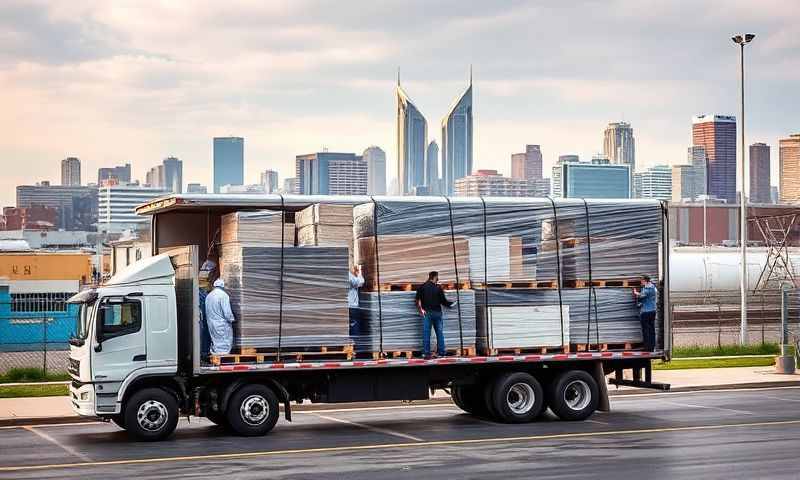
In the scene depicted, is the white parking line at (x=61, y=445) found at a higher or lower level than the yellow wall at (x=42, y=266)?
lower

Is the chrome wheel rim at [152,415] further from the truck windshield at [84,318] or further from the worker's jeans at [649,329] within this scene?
the worker's jeans at [649,329]

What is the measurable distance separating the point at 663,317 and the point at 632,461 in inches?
237

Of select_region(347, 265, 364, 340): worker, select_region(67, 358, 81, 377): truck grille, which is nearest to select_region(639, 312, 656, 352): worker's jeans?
select_region(347, 265, 364, 340): worker

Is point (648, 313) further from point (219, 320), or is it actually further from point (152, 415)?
point (152, 415)

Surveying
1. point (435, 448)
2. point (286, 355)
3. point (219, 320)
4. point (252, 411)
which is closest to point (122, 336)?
point (219, 320)

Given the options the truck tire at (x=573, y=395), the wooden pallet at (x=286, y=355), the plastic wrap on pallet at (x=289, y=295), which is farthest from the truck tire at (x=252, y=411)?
the truck tire at (x=573, y=395)

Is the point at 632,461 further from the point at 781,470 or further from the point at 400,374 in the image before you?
the point at 400,374

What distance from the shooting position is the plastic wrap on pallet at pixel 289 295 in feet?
62.8

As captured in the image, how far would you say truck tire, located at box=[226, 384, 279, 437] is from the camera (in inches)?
745

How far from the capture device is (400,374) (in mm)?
20234

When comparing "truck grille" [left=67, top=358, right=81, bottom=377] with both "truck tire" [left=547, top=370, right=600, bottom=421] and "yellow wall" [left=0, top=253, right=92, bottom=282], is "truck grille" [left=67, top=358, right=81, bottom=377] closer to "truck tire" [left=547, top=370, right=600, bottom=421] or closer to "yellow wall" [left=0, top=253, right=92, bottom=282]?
"truck tire" [left=547, top=370, right=600, bottom=421]

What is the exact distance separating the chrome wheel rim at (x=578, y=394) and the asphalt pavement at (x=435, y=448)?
391 millimetres

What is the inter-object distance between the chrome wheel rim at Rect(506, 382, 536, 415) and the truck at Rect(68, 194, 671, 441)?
18 millimetres

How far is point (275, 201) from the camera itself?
20.1 metres
